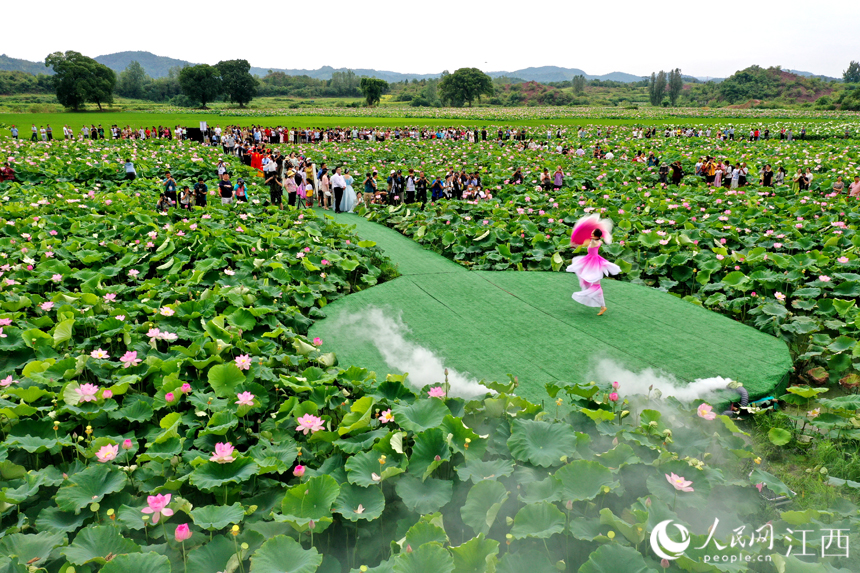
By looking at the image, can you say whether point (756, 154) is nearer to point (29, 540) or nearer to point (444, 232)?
point (444, 232)

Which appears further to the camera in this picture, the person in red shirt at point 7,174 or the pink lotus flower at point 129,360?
the person in red shirt at point 7,174

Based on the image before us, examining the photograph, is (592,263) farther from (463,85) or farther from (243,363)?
(463,85)

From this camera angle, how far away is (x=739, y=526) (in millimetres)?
2881

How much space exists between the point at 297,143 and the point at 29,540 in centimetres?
2889

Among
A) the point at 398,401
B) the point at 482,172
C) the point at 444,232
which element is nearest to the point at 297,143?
the point at 482,172

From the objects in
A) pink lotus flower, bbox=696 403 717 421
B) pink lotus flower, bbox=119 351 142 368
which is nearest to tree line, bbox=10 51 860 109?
pink lotus flower, bbox=119 351 142 368

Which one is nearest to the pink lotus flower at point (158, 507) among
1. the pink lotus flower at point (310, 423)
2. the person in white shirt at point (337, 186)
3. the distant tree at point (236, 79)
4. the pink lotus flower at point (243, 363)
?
the pink lotus flower at point (310, 423)

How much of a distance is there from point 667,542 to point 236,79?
81.6m

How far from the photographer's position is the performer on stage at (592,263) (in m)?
6.87

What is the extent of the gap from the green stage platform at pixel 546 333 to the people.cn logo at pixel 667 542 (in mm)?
2389

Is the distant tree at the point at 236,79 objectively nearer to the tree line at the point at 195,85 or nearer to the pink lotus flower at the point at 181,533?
the tree line at the point at 195,85

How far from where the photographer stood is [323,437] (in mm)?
3736

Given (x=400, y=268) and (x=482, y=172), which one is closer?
(x=400, y=268)

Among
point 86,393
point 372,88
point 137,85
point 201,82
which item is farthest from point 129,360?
point 137,85
